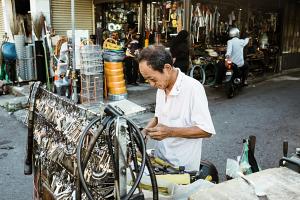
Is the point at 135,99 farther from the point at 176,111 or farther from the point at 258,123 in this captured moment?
the point at 176,111

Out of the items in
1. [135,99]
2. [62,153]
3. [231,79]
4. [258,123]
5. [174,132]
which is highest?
[174,132]

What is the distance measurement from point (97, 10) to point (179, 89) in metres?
10.5

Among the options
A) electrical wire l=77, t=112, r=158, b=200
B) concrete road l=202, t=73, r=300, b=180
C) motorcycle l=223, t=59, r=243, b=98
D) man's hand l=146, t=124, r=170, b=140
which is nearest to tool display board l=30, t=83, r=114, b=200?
electrical wire l=77, t=112, r=158, b=200

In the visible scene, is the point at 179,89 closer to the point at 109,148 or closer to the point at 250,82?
the point at 109,148

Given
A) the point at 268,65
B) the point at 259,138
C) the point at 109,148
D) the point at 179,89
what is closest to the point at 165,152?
the point at 179,89

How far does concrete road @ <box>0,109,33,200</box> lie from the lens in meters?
4.49

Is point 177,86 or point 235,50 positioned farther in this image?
point 235,50

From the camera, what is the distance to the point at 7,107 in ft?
28.8

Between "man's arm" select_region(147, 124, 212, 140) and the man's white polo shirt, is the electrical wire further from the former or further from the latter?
the man's white polo shirt

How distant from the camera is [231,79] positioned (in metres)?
9.93

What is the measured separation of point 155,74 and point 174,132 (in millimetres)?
456

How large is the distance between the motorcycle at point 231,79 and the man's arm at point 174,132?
7796 millimetres

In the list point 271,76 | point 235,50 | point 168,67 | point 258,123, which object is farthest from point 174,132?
point 271,76

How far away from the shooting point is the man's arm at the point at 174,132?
2340 millimetres
